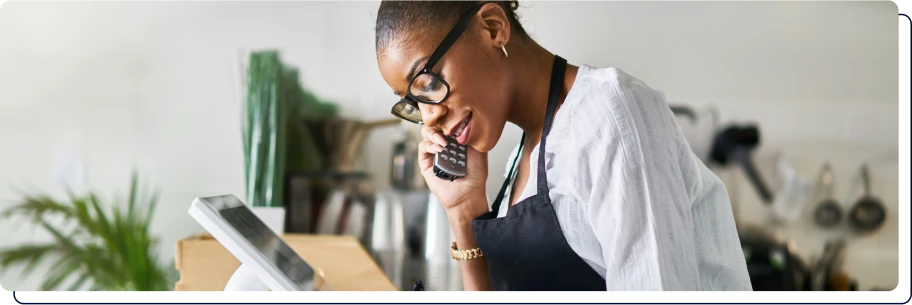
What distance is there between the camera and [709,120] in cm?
219

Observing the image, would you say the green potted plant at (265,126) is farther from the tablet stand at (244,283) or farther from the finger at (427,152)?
the tablet stand at (244,283)

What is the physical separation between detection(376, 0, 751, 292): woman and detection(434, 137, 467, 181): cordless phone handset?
0.01m

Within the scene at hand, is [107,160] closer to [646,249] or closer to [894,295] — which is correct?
[646,249]

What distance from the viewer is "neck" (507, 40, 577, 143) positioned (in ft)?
2.85

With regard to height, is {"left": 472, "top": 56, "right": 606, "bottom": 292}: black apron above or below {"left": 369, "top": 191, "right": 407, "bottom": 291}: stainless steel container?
above

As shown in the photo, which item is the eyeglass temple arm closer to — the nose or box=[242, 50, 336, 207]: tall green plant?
the nose

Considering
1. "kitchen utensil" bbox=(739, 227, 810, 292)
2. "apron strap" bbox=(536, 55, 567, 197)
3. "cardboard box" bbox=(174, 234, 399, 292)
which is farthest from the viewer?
"kitchen utensil" bbox=(739, 227, 810, 292)

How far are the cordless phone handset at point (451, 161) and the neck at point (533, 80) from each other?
106 mm

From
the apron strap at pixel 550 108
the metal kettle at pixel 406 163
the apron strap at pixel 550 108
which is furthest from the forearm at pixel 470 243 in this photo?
the metal kettle at pixel 406 163

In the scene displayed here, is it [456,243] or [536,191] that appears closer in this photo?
[536,191]

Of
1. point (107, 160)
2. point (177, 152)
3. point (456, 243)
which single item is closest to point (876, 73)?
point (456, 243)

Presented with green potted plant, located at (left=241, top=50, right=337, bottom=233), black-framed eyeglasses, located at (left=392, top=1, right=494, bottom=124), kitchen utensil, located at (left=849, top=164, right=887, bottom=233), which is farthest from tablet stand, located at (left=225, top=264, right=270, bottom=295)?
kitchen utensil, located at (left=849, top=164, right=887, bottom=233)

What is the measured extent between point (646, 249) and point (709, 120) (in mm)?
1650

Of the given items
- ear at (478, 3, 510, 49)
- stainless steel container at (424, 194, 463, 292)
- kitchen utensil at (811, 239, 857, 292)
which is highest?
ear at (478, 3, 510, 49)
